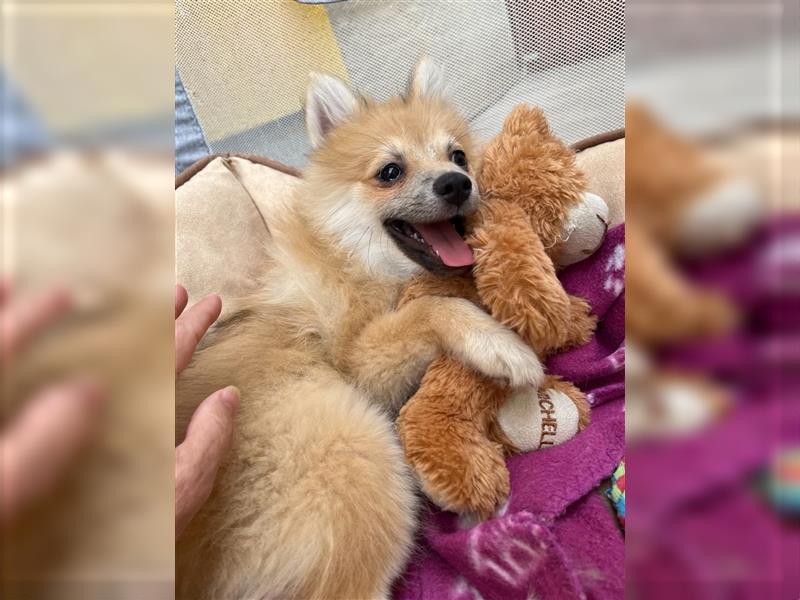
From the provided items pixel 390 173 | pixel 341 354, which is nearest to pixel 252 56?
pixel 390 173

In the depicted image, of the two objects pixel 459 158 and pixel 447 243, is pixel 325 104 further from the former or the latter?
pixel 447 243

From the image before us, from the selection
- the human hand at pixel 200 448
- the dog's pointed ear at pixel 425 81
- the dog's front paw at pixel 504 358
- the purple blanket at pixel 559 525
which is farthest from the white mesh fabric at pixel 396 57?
the human hand at pixel 200 448

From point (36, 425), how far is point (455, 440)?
3.73 feet

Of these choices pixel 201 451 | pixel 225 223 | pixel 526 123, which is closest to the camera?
pixel 201 451

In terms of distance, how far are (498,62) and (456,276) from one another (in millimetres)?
1487

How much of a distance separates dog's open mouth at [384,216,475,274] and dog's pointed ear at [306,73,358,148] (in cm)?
53

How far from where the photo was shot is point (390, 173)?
1.79m

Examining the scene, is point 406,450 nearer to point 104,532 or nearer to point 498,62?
point 104,532

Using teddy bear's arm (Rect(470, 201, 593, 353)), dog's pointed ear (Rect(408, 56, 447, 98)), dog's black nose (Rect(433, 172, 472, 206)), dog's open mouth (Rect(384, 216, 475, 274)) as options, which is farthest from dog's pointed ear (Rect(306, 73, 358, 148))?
teddy bear's arm (Rect(470, 201, 593, 353))

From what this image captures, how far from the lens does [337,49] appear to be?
8.96ft

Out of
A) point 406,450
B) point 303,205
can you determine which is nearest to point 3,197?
point 406,450

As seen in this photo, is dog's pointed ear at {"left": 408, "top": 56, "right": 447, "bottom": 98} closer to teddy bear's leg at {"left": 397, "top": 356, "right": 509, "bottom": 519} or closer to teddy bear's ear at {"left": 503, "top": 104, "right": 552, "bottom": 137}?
teddy bear's ear at {"left": 503, "top": 104, "right": 552, "bottom": 137}

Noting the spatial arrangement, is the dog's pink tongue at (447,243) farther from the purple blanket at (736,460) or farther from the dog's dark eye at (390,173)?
the purple blanket at (736,460)

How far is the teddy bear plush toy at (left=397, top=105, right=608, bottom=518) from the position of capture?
4.27ft
